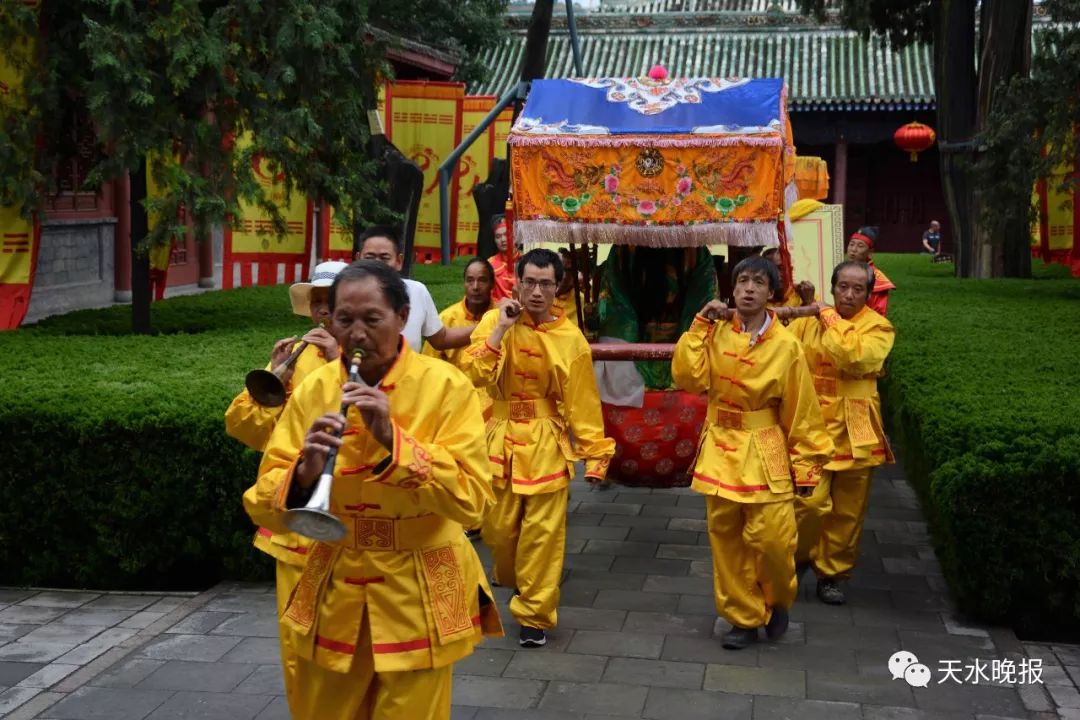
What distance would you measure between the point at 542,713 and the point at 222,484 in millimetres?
2099

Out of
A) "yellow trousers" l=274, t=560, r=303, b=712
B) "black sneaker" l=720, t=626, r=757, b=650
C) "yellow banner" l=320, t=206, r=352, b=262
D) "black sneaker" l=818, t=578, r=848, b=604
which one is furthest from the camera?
"yellow banner" l=320, t=206, r=352, b=262

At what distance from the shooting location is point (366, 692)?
131 inches

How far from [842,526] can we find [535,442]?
5.60ft

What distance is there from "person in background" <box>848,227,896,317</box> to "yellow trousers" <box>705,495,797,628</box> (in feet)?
6.30

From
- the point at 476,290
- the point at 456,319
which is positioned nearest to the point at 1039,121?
the point at 456,319

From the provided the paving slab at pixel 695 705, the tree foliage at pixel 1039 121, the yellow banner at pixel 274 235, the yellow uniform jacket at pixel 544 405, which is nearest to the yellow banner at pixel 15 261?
the yellow banner at pixel 274 235

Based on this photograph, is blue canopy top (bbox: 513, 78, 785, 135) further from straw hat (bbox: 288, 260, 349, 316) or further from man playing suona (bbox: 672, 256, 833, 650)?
straw hat (bbox: 288, 260, 349, 316)

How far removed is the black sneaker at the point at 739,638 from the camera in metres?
5.27

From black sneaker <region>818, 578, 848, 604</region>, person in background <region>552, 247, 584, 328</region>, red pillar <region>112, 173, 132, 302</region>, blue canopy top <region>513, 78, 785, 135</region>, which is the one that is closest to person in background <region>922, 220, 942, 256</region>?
red pillar <region>112, 173, 132, 302</region>

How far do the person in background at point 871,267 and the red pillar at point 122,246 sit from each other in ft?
Result: 29.8

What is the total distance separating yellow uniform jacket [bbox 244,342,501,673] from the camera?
315 centimetres

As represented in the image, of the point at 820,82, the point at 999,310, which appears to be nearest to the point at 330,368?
the point at 999,310

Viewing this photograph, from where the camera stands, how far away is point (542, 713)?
4.54 meters

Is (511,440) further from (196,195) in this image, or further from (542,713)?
(196,195)
